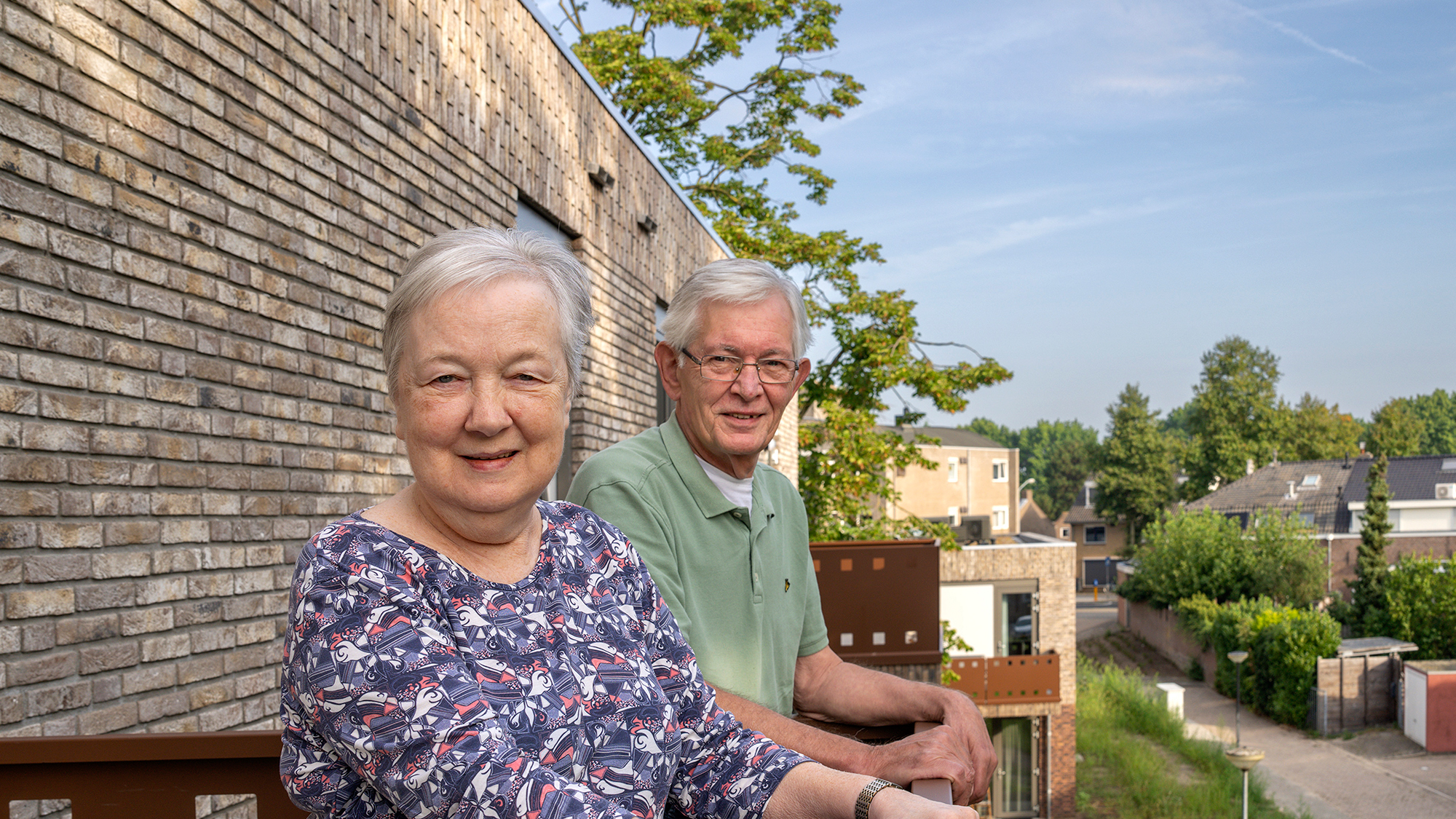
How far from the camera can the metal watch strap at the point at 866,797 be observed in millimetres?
1658

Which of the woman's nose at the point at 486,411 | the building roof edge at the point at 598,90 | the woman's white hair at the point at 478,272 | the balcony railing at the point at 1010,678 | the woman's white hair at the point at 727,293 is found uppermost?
the building roof edge at the point at 598,90

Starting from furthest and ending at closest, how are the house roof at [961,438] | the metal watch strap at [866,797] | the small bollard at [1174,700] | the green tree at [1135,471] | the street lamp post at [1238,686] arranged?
1. the green tree at [1135,471]
2. the house roof at [961,438]
3. the small bollard at [1174,700]
4. the street lamp post at [1238,686]
5. the metal watch strap at [866,797]

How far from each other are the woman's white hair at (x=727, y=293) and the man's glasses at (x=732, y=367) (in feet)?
0.20

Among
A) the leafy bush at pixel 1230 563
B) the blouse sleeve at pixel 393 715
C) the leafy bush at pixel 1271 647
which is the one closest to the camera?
the blouse sleeve at pixel 393 715

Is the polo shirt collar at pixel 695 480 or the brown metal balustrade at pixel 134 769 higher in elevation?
the polo shirt collar at pixel 695 480

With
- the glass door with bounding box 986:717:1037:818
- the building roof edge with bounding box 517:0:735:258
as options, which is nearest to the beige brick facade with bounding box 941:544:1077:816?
the glass door with bounding box 986:717:1037:818

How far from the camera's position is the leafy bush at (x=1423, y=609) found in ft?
121

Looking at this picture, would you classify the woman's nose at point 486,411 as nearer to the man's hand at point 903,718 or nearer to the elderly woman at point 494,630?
the elderly woman at point 494,630

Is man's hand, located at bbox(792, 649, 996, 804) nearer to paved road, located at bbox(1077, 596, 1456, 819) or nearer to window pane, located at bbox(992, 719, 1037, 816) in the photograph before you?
window pane, located at bbox(992, 719, 1037, 816)

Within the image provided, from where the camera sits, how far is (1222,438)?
70.2 metres

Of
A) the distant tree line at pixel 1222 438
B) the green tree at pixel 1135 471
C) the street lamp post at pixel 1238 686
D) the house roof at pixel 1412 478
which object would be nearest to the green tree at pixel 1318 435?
the distant tree line at pixel 1222 438

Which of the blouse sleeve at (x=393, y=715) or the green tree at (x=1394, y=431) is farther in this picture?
the green tree at (x=1394, y=431)

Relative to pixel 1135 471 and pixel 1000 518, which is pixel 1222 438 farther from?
pixel 1000 518

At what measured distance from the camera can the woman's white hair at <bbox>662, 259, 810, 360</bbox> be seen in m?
2.47
